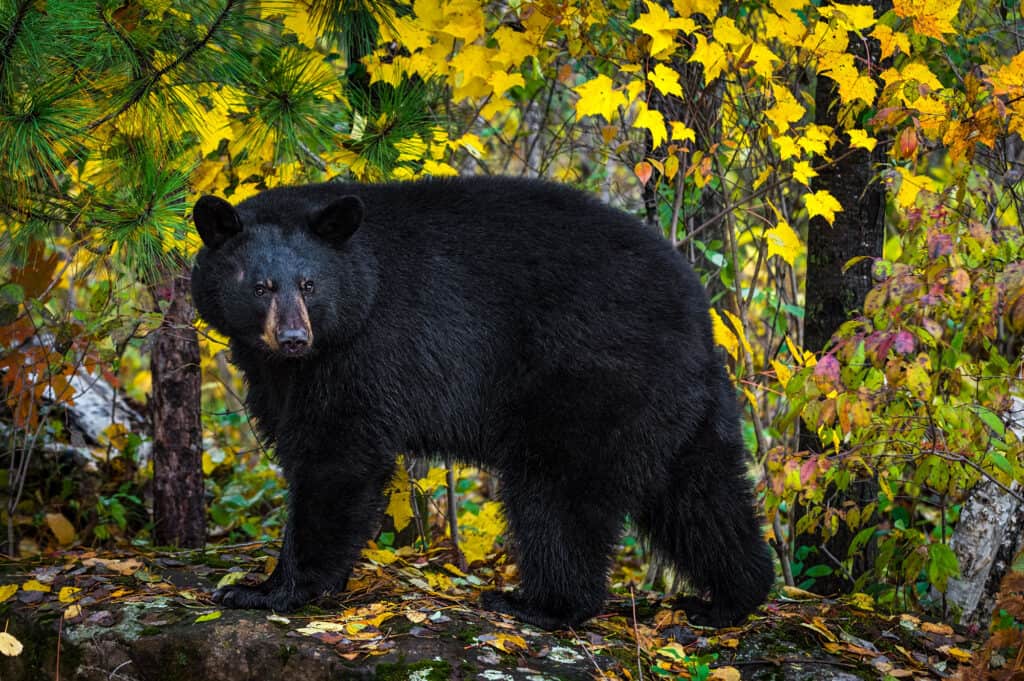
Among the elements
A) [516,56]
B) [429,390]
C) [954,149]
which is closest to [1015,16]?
[954,149]

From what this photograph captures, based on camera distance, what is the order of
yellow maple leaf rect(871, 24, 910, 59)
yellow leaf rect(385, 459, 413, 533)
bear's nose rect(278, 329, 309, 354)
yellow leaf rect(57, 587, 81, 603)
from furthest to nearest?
yellow leaf rect(385, 459, 413, 533) < yellow maple leaf rect(871, 24, 910, 59) < yellow leaf rect(57, 587, 81, 603) < bear's nose rect(278, 329, 309, 354)

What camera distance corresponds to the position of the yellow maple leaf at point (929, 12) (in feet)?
12.2

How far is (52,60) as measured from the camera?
356 centimetres

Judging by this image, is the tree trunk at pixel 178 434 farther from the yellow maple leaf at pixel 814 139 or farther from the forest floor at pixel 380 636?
the yellow maple leaf at pixel 814 139

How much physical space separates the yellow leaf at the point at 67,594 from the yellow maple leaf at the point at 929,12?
361 centimetres

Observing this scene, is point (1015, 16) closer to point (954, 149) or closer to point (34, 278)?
point (954, 149)

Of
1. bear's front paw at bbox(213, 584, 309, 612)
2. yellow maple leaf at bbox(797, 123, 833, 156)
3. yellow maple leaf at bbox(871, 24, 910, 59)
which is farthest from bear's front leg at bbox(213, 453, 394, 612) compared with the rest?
yellow maple leaf at bbox(871, 24, 910, 59)

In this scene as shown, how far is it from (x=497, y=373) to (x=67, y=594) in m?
1.76

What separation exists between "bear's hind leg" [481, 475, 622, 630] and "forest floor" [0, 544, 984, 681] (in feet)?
0.35

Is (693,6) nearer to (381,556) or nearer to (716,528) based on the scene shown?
(716,528)

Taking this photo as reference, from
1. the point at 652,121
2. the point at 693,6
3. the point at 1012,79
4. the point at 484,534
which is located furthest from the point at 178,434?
the point at 1012,79

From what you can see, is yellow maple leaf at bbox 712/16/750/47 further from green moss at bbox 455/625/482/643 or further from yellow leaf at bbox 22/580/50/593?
yellow leaf at bbox 22/580/50/593

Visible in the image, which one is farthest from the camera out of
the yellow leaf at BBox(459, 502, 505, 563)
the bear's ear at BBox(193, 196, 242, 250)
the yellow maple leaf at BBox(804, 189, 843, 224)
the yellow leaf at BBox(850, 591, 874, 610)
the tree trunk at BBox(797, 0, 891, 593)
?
the yellow leaf at BBox(459, 502, 505, 563)

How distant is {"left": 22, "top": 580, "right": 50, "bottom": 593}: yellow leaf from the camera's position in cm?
392
